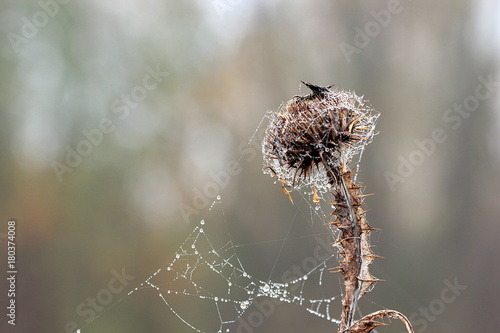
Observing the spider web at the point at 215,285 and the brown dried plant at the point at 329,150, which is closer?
the brown dried plant at the point at 329,150

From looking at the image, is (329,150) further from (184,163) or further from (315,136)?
(184,163)

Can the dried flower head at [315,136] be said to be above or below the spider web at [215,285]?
above

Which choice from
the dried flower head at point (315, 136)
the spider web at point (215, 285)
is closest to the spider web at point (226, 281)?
the spider web at point (215, 285)

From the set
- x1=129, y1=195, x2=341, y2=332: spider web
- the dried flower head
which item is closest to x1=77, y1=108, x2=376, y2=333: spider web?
x1=129, y1=195, x2=341, y2=332: spider web

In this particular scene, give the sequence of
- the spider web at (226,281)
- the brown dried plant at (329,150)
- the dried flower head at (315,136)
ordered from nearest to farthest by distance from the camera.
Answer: the brown dried plant at (329,150) → the dried flower head at (315,136) → the spider web at (226,281)

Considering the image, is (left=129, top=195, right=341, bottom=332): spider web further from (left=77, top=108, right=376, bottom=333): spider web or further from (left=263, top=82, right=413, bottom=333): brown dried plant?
(left=263, top=82, right=413, bottom=333): brown dried plant

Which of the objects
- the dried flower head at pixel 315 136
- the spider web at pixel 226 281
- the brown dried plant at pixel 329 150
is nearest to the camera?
the brown dried plant at pixel 329 150

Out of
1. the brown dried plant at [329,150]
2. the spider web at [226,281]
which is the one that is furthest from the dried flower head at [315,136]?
the spider web at [226,281]

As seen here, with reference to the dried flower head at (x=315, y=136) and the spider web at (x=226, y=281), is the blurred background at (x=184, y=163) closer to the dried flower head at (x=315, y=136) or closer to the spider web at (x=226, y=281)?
the spider web at (x=226, y=281)
